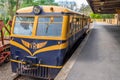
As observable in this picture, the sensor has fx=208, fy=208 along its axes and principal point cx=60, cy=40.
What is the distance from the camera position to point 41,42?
Answer: 25.3ft

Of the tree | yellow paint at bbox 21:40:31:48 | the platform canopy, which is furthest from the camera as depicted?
the tree

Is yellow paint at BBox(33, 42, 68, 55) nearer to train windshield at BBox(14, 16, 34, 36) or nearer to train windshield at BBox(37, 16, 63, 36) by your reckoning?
train windshield at BBox(37, 16, 63, 36)

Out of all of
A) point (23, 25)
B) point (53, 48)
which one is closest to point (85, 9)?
point (23, 25)

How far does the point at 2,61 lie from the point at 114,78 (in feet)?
19.8

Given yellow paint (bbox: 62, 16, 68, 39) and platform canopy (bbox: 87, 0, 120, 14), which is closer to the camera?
yellow paint (bbox: 62, 16, 68, 39)

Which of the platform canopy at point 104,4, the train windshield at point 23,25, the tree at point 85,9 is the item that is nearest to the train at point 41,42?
the train windshield at point 23,25

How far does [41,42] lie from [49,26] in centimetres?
69

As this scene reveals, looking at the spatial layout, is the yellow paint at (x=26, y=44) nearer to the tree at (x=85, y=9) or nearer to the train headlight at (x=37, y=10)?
the train headlight at (x=37, y=10)

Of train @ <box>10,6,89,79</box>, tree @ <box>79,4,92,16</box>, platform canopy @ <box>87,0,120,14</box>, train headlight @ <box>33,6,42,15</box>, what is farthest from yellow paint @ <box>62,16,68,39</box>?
tree @ <box>79,4,92,16</box>

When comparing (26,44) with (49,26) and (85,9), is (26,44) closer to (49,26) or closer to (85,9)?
(49,26)

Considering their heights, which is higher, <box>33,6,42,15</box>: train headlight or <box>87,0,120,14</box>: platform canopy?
<box>87,0,120,14</box>: platform canopy

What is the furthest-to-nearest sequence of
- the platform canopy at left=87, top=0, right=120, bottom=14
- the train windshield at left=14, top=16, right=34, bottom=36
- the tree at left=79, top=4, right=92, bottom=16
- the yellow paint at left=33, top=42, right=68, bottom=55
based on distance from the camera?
the tree at left=79, top=4, right=92, bottom=16 < the platform canopy at left=87, top=0, right=120, bottom=14 < the train windshield at left=14, top=16, right=34, bottom=36 < the yellow paint at left=33, top=42, right=68, bottom=55

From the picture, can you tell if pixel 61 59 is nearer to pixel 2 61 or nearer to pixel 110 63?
pixel 110 63

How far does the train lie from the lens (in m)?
7.59
